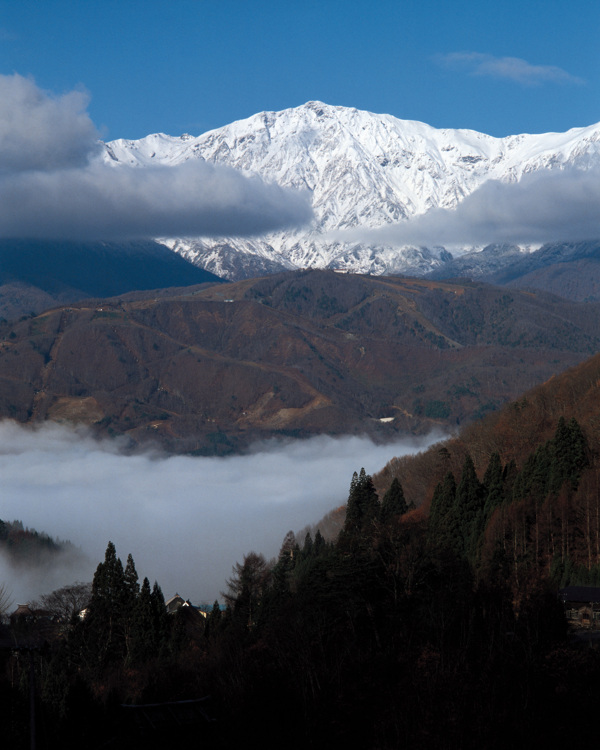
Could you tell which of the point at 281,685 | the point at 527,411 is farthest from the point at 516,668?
the point at 527,411

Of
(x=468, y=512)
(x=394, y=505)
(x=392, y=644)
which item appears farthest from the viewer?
(x=394, y=505)

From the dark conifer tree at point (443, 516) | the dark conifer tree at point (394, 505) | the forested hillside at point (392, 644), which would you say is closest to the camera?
the forested hillside at point (392, 644)

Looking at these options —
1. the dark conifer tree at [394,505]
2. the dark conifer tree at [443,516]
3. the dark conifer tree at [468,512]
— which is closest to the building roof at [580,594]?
the dark conifer tree at [443,516]

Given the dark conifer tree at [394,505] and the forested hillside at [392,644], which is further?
the dark conifer tree at [394,505]

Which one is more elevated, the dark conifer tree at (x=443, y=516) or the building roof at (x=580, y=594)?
the dark conifer tree at (x=443, y=516)

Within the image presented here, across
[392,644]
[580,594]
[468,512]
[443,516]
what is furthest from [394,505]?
[392,644]

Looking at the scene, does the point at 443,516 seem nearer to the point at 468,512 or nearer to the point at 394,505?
the point at 468,512

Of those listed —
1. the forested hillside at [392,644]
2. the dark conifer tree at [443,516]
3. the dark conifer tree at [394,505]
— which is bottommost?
the forested hillside at [392,644]

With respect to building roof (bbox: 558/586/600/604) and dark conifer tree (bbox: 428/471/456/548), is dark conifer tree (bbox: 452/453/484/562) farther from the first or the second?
building roof (bbox: 558/586/600/604)

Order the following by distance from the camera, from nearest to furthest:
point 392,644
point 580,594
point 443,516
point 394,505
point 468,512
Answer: point 392,644
point 580,594
point 468,512
point 443,516
point 394,505

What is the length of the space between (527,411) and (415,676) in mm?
71564

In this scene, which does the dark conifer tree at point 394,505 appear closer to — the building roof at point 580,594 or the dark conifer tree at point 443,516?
the dark conifer tree at point 443,516

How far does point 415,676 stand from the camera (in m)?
33.6

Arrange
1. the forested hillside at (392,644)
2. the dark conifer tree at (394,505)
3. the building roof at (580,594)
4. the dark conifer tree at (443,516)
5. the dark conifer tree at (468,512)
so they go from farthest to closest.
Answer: the dark conifer tree at (394,505) < the dark conifer tree at (443,516) < the dark conifer tree at (468,512) < the building roof at (580,594) < the forested hillside at (392,644)
